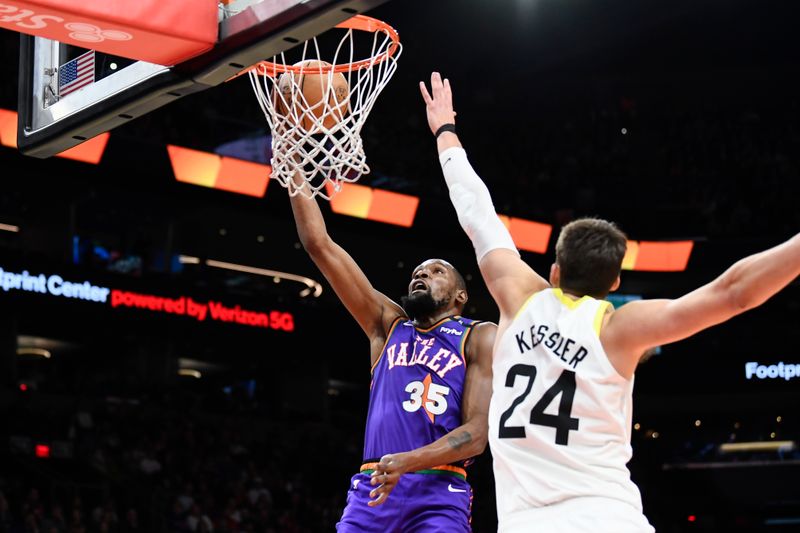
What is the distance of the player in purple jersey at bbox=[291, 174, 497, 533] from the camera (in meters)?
5.03

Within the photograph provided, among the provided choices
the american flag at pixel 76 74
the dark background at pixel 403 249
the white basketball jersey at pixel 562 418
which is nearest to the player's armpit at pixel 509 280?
the white basketball jersey at pixel 562 418

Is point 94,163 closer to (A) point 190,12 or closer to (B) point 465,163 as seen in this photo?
(A) point 190,12

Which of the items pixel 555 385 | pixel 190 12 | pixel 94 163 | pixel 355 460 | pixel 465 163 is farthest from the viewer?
pixel 355 460

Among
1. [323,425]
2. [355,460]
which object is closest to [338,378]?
[323,425]

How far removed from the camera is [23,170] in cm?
1898

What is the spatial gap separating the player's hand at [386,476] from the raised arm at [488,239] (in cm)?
114

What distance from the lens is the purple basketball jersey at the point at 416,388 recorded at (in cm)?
520

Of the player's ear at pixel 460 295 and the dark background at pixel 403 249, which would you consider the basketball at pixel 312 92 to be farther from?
the dark background at pixel 403 249

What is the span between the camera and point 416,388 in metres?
5.28

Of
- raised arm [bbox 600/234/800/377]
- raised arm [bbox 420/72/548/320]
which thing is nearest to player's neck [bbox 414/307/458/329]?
raised arm [bbox 420/72/548/320]

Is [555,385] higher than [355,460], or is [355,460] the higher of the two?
[555,385]

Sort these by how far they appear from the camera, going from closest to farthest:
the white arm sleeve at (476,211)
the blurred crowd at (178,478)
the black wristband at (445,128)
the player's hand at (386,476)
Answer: the white arm sleeve at (476,211) → the black wristband at (445,128) → the player's hand at (386,476) → the blurred crowd at (178,478)

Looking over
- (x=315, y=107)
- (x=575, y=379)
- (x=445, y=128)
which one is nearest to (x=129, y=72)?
(x=315, y=107)

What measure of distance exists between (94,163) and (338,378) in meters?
10.3
